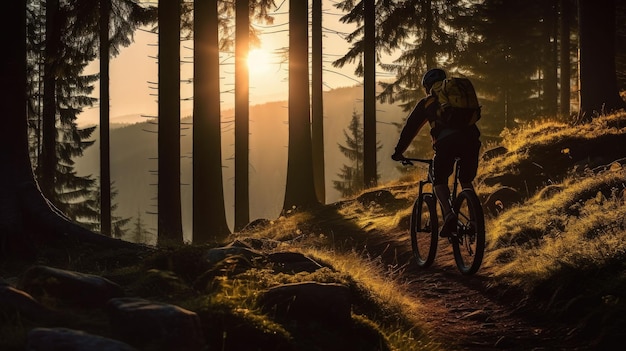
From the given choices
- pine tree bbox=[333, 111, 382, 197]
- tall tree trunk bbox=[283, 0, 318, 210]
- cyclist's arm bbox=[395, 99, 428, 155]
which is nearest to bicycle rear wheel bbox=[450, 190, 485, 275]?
cyclist's arm bbox=[395, 99, 428, 155]

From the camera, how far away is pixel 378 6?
24.8 metres

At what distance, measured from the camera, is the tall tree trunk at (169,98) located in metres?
15.2

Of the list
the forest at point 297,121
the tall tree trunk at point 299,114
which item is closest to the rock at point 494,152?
the forest at point 297,121

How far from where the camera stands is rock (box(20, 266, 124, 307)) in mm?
4883

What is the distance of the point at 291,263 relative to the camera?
7.09 meters

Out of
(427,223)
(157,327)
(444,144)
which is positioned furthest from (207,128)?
(157,327)

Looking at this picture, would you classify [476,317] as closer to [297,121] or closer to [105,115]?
[297,121]

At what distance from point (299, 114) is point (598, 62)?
7.76 meters

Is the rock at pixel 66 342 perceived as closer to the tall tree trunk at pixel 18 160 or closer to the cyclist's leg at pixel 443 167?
the cyclist's leg at pixel 443 167

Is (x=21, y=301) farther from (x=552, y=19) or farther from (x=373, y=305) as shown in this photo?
(x=552, y=19)

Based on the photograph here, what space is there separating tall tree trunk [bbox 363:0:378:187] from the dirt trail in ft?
45.5

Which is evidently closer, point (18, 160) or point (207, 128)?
point (18, 160)

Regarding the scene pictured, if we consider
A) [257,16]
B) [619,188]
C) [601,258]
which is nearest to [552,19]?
[257,16]

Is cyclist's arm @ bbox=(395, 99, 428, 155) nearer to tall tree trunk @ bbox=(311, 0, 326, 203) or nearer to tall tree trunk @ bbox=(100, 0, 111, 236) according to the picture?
tall tree trunk @ bbox=(100, 0, 111, 236)
